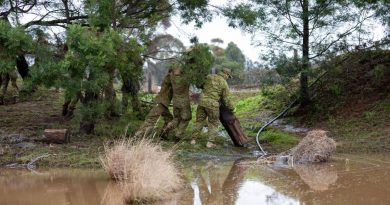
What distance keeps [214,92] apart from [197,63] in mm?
898

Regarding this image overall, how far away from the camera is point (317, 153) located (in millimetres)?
11398

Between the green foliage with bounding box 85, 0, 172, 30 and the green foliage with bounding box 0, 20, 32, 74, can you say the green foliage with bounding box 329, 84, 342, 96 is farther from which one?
the green foliage with bounding box 0, 20, 32, 74

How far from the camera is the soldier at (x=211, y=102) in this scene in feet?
44.8

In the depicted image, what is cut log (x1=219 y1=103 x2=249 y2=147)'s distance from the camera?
14.1 m

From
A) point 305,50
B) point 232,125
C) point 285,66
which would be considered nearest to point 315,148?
point 232,125

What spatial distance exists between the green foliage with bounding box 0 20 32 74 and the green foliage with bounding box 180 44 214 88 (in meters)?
3.84

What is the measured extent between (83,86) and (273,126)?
27.0 feet

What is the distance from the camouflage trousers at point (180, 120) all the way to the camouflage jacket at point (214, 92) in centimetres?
53

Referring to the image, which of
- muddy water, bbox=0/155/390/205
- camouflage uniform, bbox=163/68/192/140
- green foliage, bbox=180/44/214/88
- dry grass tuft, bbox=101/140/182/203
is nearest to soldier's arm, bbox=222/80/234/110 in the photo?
green foliage, bbox=180/44/214/88

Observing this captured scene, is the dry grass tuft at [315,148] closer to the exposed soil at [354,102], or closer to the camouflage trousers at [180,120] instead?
the exposed soil at [354,102]

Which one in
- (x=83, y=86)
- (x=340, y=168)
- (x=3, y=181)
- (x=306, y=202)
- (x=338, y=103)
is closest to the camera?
(x=306, y=202)

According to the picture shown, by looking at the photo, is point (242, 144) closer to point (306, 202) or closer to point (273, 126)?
point (273, 126)

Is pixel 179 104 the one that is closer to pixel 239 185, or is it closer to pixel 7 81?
pixel 239 185

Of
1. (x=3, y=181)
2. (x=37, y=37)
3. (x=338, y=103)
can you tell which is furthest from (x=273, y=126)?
(x=3, y=181)
